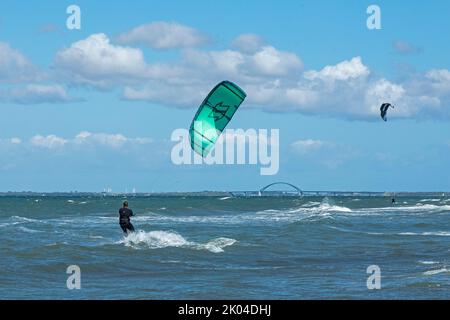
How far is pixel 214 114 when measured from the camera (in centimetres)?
2047

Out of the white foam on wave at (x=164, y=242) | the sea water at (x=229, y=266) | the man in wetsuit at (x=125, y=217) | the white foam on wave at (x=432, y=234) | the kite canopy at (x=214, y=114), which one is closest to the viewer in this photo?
the sea water at (x=229, y=266)

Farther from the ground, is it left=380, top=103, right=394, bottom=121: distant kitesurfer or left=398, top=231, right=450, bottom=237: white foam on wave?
left=380, top=103, right=394, bottom=121: distant kitesurfer

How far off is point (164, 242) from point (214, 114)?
4.40 metres

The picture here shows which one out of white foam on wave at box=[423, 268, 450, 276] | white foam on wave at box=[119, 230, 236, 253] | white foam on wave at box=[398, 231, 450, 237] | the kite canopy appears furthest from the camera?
white foam on wave at box=[398, 231, 450, 237]

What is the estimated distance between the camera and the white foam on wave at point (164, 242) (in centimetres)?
2189

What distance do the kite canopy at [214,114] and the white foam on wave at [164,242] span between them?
252cm

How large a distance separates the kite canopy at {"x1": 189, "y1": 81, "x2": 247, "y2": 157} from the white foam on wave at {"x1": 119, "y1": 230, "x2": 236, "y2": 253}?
2525 millimetres

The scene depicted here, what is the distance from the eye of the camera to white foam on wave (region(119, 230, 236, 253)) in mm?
21891

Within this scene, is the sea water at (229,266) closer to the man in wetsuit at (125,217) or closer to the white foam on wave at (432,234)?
the white foam on wave at (432,234)

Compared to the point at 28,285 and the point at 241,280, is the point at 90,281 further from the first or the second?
the point at 241,280

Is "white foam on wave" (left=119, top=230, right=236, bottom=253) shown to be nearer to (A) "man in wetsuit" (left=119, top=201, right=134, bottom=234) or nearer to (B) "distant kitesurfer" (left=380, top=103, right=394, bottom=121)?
(A) "man in wetsuit" (left=119, top=201, right=134, bottom=234)

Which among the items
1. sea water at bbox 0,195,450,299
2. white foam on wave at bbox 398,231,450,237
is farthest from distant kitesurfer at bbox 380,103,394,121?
white foam on wave at bbox 398,231,450,237

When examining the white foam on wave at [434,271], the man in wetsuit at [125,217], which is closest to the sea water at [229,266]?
the white foam on wave at [434,271]
